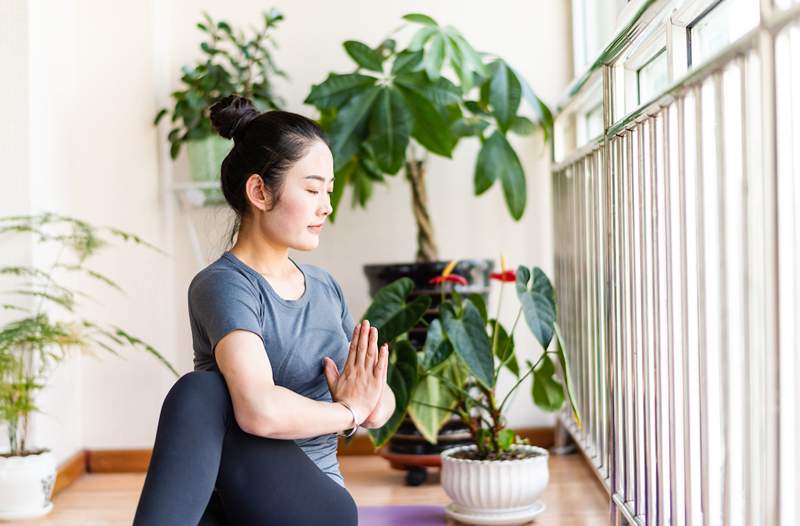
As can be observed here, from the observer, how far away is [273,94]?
3229 millimetres

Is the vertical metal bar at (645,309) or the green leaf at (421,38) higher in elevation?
the green leaf at (421,38)

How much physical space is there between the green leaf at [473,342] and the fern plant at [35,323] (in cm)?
85

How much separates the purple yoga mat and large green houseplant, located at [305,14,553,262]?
0.87 m

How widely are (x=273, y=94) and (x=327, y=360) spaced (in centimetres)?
171

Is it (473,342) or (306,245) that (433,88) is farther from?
(306,245)

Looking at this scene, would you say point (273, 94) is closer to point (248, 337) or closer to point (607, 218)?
point (607, 218)

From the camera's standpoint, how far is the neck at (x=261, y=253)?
1.74 meters

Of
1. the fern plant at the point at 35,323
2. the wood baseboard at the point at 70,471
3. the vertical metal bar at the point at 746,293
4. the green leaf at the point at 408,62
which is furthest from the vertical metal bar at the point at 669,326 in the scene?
the wood baseboard at the point at 70,471

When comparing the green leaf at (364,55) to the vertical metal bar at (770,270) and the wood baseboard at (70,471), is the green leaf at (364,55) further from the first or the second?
the vertical metal bar at (770,270)

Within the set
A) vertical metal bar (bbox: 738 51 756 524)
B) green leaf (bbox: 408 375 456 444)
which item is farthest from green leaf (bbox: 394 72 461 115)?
vertical metal bar (bbox: 738 51 756 524)

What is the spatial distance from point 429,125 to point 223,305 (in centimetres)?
124

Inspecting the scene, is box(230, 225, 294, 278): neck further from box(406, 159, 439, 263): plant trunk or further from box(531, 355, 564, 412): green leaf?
box(406, 159, 439, 263): plant trunk

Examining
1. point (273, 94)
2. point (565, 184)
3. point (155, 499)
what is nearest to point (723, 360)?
point (155, 499)

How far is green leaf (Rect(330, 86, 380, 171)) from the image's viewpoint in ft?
8.77
